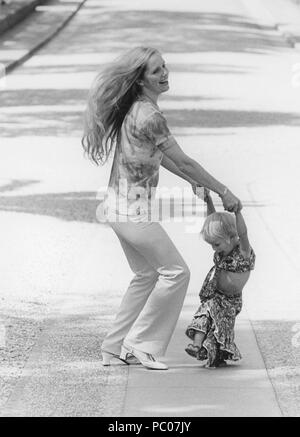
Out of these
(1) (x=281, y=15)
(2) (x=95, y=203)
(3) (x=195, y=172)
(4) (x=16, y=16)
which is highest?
(3) (x=195, y=172)

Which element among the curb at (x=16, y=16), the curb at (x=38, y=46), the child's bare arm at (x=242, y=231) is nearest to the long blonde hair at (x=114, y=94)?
the child's bare arm at (x=242, y=231)

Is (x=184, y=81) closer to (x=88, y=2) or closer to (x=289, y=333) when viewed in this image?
(x=289, y=333)

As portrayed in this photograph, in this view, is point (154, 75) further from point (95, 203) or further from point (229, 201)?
point (95, 203)

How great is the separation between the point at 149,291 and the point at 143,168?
758mm

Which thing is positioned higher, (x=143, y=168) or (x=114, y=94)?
(x=114, y=94)

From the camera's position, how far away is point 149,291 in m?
7.91

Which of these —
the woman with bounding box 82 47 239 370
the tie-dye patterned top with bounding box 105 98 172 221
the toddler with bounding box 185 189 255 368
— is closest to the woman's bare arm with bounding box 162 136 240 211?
the woman with bounding box 82 47 239 370

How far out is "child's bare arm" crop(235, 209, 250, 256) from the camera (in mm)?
7539

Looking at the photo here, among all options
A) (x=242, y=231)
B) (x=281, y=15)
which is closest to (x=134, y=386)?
(x=242, y=231)

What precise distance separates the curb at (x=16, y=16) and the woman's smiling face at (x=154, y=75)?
90.7ft

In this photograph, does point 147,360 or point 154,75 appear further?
point 147,360

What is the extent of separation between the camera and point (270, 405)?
7.10 metres

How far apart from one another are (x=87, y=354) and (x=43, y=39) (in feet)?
Result: 84.5

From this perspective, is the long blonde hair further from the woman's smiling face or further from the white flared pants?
the white flared pants
